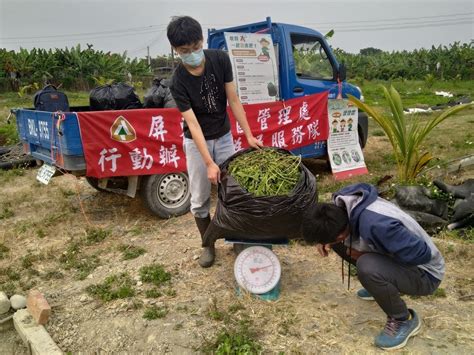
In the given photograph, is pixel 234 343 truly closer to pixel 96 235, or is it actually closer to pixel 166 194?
pixel 96 235

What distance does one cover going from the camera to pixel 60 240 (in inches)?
172

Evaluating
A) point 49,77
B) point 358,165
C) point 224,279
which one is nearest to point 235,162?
point 224,279

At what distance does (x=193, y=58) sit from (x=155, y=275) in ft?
5.54

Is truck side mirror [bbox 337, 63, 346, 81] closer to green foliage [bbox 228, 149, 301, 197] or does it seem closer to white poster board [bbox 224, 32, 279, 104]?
white poster board [bbox 224, 32, 279, 104]

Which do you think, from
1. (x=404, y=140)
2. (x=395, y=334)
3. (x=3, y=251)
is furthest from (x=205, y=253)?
(x=404, y=140)

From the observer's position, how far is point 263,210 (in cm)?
262

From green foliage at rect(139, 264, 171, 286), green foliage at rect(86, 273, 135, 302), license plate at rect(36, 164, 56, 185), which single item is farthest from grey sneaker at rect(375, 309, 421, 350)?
license plate at rect(36, 164, 56, 185)

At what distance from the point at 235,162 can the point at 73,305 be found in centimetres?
156

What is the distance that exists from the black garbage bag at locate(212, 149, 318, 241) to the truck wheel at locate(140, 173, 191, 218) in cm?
204

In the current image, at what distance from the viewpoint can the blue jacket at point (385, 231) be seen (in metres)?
2.23

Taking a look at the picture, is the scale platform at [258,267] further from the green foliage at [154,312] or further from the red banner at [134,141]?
the red banner at [134,141]

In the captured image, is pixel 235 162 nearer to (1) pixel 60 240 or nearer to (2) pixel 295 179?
(2) pixel 295 179

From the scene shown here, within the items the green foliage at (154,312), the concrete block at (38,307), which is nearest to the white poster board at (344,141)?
the green foliage at (154,312)

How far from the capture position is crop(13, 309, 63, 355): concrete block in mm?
2586
